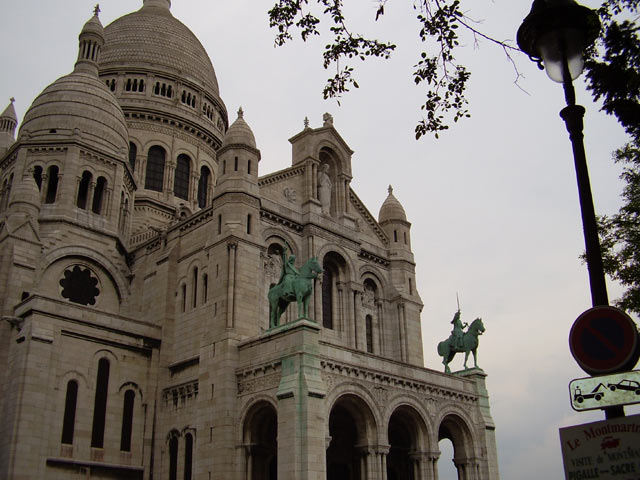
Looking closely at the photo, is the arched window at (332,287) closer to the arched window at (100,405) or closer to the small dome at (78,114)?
the arched window at (100,405)

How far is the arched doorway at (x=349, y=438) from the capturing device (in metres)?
29.4

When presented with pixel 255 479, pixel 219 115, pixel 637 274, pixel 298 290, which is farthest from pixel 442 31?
pixel 219 115

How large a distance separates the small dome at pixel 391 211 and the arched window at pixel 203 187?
1677 centimetres

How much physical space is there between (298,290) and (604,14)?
804 inches

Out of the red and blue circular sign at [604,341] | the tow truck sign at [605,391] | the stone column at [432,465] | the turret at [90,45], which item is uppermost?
the turret at [90,45]

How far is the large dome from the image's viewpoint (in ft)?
187

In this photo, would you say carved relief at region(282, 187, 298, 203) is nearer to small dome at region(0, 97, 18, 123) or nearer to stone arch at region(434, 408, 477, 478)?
stone arch at region(434, 408, 477, 478)

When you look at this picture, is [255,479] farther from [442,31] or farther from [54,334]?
[442,31]

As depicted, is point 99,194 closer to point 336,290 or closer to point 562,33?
point 336,290

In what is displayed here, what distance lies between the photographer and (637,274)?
2180 cm

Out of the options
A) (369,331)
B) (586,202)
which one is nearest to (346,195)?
(369,331)

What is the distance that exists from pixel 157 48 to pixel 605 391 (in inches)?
2257

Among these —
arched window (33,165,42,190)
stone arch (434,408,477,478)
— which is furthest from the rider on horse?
arched window (33,165,42,190)

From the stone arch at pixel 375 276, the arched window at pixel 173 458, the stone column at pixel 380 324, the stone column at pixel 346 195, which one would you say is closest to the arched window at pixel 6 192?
the arched window at pixel 173 458
